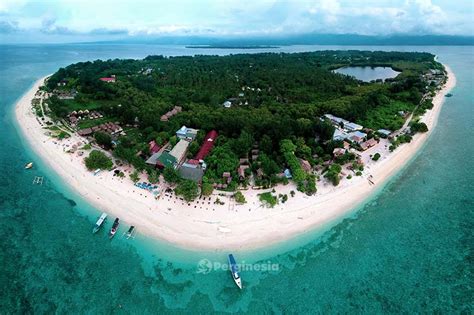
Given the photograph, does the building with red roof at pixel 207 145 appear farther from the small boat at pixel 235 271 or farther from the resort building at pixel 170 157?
the small boat at pixel 235 271

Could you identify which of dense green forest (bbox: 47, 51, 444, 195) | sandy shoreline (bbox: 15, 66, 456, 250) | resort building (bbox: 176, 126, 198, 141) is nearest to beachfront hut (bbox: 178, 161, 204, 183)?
dense green forest (bbox: 47, 51, 444, 195)

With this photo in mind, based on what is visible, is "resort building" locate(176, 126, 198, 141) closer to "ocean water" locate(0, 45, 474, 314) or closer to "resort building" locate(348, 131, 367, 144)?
"ocean water" locate(0, 45, 474, 314)

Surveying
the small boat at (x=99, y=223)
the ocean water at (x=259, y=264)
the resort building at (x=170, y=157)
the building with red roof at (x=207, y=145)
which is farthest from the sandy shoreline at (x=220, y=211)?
the building with red roof at (x=207, y=145)

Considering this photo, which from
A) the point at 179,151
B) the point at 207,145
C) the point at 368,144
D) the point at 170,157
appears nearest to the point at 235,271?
the point at 170,157

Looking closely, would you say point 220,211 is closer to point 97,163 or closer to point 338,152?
point 97,163

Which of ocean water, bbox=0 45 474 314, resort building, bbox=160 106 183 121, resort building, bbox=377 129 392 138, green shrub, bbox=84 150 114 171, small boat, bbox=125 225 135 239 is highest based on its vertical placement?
resort building, bbox=160 106 183 121

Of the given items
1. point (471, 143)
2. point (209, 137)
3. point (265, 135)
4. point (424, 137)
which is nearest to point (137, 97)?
point (209, 137)

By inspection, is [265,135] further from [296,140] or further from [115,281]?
[115,281]
